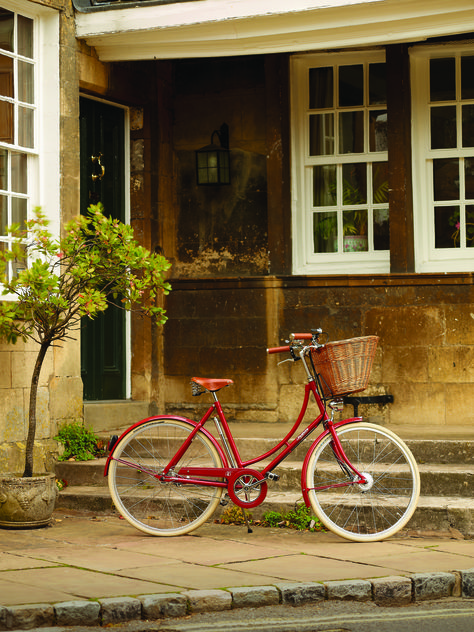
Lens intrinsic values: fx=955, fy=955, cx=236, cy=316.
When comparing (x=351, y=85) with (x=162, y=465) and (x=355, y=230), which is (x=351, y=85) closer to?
(x=355, y=230)

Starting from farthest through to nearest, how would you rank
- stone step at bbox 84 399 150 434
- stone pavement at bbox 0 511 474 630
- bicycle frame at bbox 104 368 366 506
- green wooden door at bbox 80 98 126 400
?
green wooden door at bbox 80 98 126 400, stone step at bbox 84 399 150 434, bicycle frame at bbox 104 368 366 506, stone pavement at bbox 0 511 474 630

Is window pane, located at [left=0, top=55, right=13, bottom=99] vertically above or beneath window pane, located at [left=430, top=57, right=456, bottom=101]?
beneath

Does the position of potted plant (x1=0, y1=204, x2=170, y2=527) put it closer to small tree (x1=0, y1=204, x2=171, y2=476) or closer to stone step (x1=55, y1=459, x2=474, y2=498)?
small tree (x1=0, y1=204, x2=171, y2=476)

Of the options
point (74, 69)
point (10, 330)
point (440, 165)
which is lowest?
point (10, 330)

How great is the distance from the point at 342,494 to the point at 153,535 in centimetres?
137

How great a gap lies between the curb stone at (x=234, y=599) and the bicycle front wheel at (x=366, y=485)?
1.07 metres

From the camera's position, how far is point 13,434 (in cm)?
811

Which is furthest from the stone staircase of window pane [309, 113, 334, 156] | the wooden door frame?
window pane [309, 113, 334, 156]

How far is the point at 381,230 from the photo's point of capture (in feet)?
32.3

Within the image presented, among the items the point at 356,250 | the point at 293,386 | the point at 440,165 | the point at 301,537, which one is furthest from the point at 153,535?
the point at 440,165

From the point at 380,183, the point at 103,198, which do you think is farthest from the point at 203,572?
the point at 380,183

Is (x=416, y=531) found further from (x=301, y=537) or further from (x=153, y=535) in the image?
(x=153, y=535)

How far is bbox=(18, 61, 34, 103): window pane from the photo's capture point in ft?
28.1

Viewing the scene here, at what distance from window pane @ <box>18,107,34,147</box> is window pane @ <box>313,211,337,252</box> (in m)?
3.09
